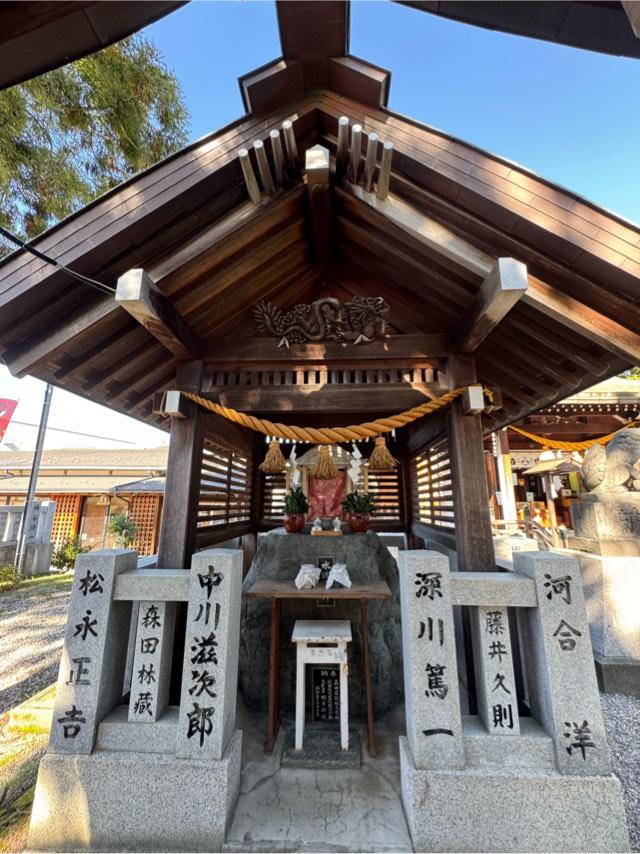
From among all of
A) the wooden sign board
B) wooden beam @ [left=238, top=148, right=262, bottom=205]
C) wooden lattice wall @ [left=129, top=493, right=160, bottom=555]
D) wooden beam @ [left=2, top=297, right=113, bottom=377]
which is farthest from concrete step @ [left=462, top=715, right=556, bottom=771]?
wooden lattice wall @ [left=129, top=493, right=160, bottom=555]

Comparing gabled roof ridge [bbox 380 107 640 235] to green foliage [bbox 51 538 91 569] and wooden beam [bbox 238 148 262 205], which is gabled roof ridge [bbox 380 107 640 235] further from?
green foliage [bbox 51 538 91 569]

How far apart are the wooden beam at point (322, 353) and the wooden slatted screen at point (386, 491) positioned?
3.04m

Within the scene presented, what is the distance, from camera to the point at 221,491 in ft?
17.0

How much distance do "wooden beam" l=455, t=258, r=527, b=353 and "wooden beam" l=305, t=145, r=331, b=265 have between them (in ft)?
5.61

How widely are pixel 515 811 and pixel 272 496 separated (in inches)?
205

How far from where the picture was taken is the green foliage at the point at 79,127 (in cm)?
673

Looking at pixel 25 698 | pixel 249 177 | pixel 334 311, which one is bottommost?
pixel 25 698

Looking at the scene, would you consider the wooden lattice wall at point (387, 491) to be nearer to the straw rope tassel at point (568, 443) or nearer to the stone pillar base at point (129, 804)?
the stone pillar base at point (129, 804)

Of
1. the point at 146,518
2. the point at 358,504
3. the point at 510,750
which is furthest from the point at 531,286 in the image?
the point at 146,518

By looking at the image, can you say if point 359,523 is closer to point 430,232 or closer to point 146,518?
point 430,232

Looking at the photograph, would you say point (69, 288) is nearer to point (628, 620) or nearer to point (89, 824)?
point (89, 824)

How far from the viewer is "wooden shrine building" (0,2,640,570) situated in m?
2.90

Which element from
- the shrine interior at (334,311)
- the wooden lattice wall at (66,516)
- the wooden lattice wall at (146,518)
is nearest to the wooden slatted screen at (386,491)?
the shrine interior at (334,311)

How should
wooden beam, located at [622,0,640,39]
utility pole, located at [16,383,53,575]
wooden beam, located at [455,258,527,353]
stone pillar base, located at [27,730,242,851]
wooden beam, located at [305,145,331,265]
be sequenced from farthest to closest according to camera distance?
1. utility pole, located at [16,383,53,575]
2. wooden beam, located at [305,145,331,265]
3. wooden beam, located at [455,258,527,353]
4. stone pillar base, located at [27,730,242,851]
5. wooden beam, located at [622,0,640,39]
